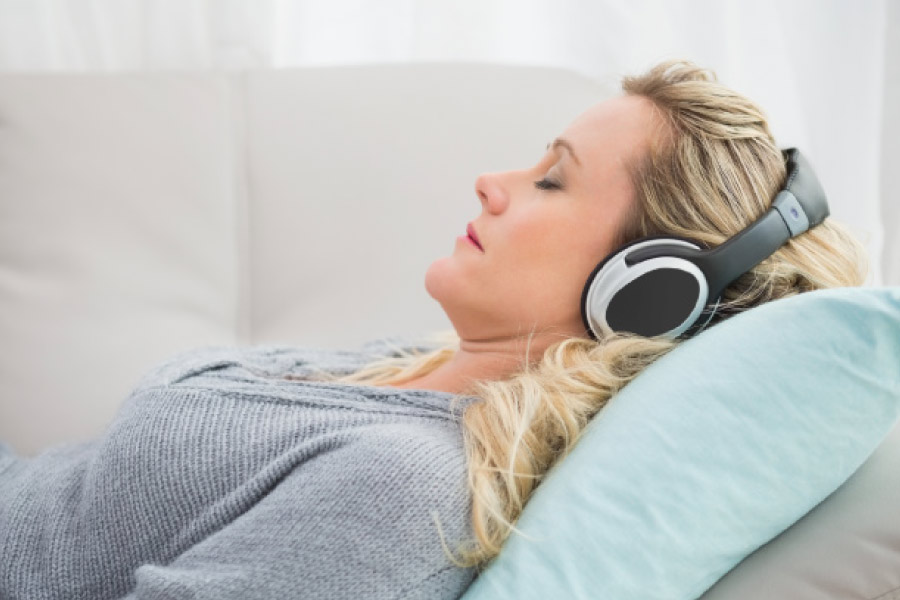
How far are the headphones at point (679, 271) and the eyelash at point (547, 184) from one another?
14 centimetres

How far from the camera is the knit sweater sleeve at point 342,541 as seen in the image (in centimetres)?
82

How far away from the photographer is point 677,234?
1040mm

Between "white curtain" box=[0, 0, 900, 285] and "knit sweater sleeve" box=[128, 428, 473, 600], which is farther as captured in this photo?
"white curtain" box=[0, 0, 900, 285]

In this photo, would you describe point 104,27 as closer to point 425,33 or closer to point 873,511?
point 425,33

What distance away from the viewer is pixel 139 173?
4.92ft

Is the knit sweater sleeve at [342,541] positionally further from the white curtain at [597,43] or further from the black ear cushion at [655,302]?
the white curtain at [597,43]

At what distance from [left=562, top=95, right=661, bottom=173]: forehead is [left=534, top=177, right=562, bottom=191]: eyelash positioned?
0.04m

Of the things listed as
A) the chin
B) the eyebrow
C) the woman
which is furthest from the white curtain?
the chin

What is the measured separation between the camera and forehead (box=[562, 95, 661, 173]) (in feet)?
3.61

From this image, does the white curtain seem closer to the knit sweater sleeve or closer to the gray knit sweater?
the gray knit sweater

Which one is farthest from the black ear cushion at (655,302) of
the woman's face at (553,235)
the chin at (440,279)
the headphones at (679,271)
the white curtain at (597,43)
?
the white curtain at (597,43)

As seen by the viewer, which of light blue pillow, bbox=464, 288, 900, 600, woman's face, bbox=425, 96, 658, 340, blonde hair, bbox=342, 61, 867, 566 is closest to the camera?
light blue pillow, bbox=464, 288, 900, 600

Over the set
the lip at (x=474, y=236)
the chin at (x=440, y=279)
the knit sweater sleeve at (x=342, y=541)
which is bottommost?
the knit sweater sleeve at (x=342, y=541)

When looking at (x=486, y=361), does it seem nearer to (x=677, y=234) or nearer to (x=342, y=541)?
(x=677, y=234)
